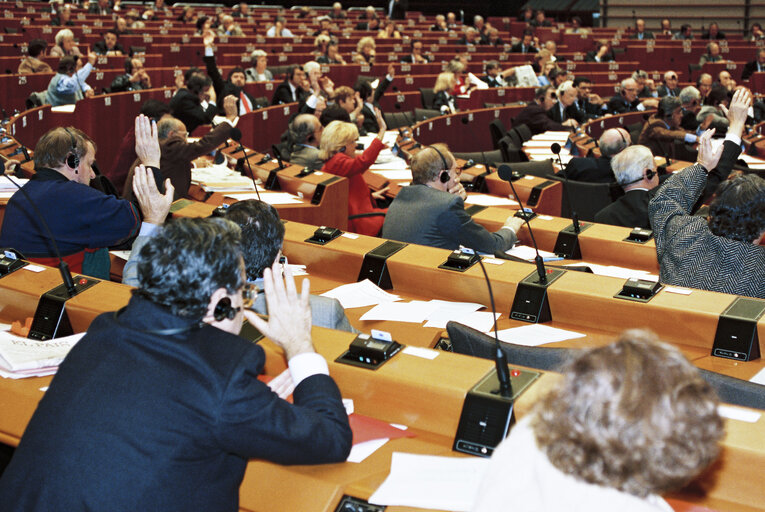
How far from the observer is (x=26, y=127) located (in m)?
6.27

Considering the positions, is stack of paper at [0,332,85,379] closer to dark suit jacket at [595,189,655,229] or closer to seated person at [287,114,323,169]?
dark suit jacket at [595,189,655,229]

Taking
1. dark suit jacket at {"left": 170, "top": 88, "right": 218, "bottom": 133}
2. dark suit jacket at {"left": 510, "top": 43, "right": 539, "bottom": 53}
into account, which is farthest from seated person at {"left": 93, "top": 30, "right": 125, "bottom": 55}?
dark suit jacket at {"left": 510, "top": 43, "right": 539, "bottom": 53}

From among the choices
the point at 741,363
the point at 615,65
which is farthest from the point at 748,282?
the point at 615,65

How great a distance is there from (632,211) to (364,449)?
269 centimetres

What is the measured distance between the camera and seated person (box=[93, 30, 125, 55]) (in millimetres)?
10266

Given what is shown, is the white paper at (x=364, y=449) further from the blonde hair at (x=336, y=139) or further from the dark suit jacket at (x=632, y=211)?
the blonde hair at (x=336, y=139)

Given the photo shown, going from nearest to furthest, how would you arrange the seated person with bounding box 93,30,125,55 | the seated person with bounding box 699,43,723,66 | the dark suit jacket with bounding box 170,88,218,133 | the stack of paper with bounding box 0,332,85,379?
the stack of paper with bounding box 0,332,85,379, the dark suit jacket with bounding box 170,88,218,133, the seated person with bounding box 93,30,125,55, the seated person with bounding box 699,43,723,66

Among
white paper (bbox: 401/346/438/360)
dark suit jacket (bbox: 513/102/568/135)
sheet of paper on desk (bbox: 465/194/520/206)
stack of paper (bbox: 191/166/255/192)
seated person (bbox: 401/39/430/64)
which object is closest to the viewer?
white paper (bbox: 401/346/438/360)

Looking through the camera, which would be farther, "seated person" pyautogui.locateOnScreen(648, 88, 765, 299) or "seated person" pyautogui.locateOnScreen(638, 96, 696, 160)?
"seated person" pyautogui.locateOnScreen(638, 96, 696, 160)

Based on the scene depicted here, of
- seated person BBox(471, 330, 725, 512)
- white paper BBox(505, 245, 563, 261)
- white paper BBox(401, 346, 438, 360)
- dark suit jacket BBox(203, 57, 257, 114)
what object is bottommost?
white paper BBox(505, 245, 563, 261)

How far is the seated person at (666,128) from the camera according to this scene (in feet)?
21.3

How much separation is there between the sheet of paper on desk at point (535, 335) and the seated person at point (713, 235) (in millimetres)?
494

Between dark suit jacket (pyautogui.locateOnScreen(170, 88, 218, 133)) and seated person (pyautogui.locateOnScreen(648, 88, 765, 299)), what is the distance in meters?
4.52

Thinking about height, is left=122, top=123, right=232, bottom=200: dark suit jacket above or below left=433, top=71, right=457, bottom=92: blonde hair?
above
